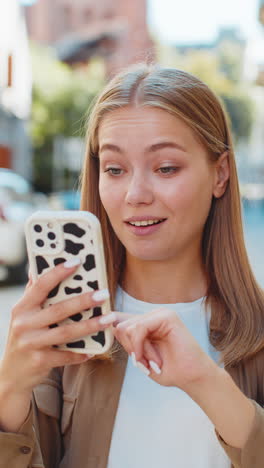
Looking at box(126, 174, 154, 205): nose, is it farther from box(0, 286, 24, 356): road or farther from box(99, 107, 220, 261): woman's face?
box(0, 286, 24, 356): road

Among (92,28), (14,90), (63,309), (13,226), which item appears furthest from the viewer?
(92,28)

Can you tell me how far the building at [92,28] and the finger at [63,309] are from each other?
41.0m

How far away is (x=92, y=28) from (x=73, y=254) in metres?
48.2

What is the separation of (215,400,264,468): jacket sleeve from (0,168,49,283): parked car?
8.53 m

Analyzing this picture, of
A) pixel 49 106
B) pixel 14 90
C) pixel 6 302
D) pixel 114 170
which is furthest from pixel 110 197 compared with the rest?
pixel 49 106

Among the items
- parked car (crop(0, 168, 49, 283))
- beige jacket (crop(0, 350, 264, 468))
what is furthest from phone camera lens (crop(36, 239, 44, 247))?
parked car (crop(0, 168, 49, 283))

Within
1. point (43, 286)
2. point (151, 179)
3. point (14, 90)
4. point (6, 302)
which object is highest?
point (151, 179)

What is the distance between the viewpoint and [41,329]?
4.48 ft

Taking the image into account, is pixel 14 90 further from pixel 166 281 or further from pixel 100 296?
pixel 100 296

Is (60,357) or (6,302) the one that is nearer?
(60,357)

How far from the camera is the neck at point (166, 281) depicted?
6.03 feet

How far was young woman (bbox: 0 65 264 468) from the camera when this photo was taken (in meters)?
1.39

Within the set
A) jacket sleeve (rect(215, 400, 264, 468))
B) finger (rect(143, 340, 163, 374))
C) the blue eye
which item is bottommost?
jacket sleeve (rect(215, 400, 264, 468))

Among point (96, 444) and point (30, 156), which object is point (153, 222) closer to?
point (96, 444)
